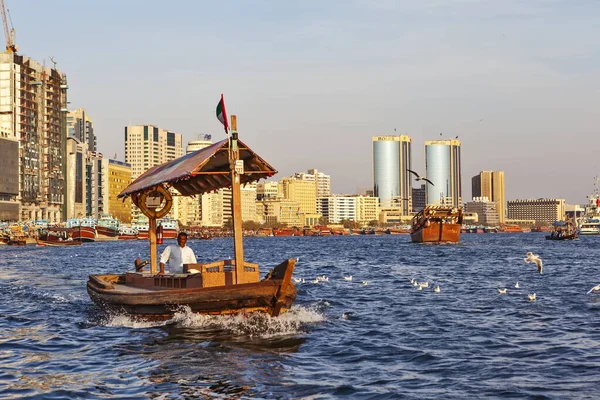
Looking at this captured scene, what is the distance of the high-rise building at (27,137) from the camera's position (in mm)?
175375

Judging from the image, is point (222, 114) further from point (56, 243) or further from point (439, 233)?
point (56, 243)

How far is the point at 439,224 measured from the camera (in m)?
122

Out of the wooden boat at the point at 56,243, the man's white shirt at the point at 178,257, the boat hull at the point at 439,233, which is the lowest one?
the wooden boat at the point at 56,243

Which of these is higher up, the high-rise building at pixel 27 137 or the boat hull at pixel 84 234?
the high-rise building at pixel 27 137

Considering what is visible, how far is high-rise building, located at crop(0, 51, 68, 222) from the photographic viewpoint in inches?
6905

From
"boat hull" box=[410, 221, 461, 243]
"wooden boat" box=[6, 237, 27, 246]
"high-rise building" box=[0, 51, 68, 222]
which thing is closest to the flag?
"boat hull" box=[410, 221, 461, 243]

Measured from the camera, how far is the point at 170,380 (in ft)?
55.7

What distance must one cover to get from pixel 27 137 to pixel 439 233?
4284 inches

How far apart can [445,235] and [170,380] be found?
110400 millimetres

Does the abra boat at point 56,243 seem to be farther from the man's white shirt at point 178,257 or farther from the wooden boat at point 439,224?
the man's white shirt at point 178,257

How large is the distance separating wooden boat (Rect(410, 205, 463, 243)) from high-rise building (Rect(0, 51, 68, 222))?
9547 centimetres

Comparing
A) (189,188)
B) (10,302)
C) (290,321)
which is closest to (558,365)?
(290,321)

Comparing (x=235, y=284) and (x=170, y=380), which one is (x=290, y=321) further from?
(x=170, y=380)

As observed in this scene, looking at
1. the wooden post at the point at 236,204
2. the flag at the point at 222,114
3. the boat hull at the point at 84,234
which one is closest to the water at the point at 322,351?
the wooden post at the point at 236,204
